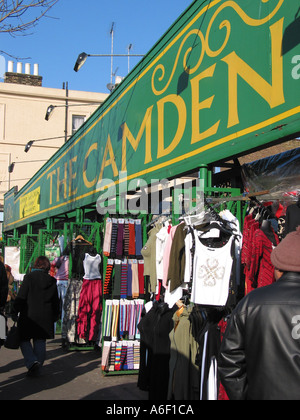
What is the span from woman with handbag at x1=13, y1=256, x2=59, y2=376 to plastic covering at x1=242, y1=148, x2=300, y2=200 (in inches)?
146

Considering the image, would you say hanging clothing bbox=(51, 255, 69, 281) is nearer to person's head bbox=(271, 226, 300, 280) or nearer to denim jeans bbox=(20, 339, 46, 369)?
denim jeans bbox=(20, 339, 46, 369)

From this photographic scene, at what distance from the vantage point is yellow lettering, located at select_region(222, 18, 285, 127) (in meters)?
4.43

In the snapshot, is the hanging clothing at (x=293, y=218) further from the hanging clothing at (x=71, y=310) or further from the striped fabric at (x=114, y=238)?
the hanging clothing at (x=71, y=310)

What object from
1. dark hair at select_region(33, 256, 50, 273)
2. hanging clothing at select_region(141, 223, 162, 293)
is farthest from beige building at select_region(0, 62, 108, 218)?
hanging clothing at select_region(141, 223, 162, 293)

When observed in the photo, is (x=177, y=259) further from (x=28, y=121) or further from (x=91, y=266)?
(x=28, y=121)

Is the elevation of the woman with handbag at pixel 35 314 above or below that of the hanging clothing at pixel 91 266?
below

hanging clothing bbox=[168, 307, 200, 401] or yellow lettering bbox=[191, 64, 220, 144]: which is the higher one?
yellow lettering bbox=[191, 64, 220, 144]

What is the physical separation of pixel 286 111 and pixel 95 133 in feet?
23.9

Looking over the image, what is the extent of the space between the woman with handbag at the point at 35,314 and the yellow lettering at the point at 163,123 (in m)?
2.82

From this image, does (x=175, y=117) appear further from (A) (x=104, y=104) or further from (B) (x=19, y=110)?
(B) (x=19, y=110)

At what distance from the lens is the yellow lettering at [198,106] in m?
5.64

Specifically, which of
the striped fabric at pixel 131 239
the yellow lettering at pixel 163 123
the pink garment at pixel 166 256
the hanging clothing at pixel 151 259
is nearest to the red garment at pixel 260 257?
the pink garment at pixel 166 256

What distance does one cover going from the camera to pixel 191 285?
17.0ft

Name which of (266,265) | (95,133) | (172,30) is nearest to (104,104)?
(95,133)
